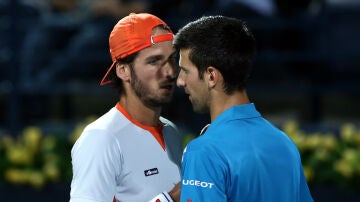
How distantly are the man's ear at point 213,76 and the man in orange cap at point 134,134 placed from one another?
613 millimetres

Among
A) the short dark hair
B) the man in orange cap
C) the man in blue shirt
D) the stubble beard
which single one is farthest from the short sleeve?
the short dark hair

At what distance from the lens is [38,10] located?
904 centimetres

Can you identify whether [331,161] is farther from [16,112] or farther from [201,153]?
[201,153]

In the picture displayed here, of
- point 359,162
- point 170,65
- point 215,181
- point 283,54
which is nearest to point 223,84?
point 215,181

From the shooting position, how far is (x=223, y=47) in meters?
2.93

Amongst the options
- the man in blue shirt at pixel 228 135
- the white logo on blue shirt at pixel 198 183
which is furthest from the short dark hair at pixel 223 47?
the white logo on blue shirt at pixel 198 183

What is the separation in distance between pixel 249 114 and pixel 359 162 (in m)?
3.61

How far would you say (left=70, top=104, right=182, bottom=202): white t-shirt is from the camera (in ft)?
11.1

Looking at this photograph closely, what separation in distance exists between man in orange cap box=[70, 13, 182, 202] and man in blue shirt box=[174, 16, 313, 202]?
529 mm

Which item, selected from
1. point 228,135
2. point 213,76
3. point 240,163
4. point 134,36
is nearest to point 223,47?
point 213,76

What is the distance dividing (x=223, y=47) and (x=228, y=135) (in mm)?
304

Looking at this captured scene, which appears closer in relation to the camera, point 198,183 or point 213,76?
point 198,183

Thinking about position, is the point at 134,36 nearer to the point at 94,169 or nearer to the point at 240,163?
the point at 94,169

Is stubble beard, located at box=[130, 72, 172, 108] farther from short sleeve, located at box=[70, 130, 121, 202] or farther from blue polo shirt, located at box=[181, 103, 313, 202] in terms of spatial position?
blue polo shirt, located at box=[181, 103, 313, 202]
